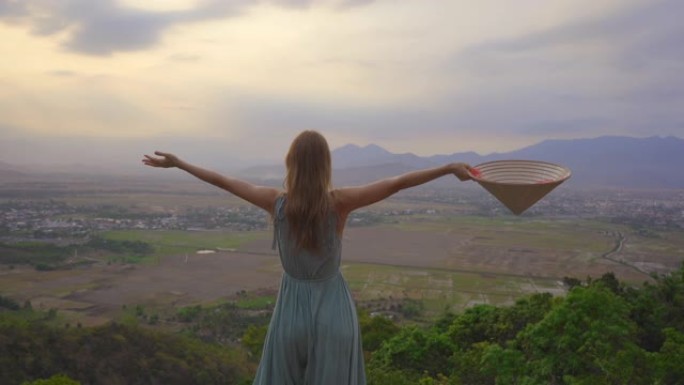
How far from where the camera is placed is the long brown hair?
2.19m

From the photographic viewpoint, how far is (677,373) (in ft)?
26.9

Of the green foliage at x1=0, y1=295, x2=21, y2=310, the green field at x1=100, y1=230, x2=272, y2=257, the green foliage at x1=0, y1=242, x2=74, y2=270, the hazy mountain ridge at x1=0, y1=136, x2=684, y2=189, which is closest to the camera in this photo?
the green foliage at x1=0, y1=295, x2=21, y2=310

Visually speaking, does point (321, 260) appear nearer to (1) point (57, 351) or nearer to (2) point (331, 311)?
(2) point (331, 311)

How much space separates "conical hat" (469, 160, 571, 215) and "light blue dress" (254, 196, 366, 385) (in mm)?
733

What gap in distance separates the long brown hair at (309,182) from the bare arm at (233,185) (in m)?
0.17

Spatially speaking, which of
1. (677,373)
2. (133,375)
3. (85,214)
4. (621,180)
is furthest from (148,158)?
(621,180)

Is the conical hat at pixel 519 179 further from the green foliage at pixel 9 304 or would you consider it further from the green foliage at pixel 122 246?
the green foliage at pixel 122 246

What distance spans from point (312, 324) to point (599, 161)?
155 meters

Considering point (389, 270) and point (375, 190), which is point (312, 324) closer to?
point (375, 190)

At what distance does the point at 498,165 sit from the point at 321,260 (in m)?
0.98

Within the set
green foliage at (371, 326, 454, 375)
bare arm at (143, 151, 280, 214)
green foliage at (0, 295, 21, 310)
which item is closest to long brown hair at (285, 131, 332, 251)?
bare arm at (143, 151, 280, 214)

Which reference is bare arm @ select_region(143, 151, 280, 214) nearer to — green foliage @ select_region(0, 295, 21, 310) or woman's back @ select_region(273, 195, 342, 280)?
woman's back @ select_region(273, 195, 342, 280)

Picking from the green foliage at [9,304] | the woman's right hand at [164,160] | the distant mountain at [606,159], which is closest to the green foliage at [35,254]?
the green foliage at [9,304]

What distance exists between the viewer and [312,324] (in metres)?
2.32
